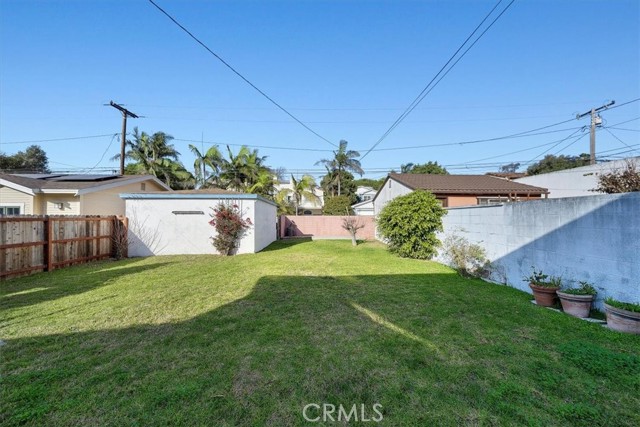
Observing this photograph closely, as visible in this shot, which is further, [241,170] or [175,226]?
[241,170]

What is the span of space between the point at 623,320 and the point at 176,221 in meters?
12.6

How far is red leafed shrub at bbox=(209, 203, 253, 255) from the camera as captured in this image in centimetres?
1097

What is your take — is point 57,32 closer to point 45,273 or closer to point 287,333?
point 45,273

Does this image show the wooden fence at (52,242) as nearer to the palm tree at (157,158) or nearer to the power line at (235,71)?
the power line at (235,71)

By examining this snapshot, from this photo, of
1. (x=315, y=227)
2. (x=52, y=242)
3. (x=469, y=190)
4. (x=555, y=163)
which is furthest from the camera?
(x=555, y=163)

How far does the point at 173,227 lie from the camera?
11266 millimetres

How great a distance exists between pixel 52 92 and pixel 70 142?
1757 centimetres

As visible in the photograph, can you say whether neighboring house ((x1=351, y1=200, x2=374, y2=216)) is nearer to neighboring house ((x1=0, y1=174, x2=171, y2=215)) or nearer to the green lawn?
neighboring house ((x1=0, y1=174, x2=171, y2=215))

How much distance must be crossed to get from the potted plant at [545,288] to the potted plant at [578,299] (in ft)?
0.88

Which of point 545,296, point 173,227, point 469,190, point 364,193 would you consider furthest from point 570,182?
point 364,193

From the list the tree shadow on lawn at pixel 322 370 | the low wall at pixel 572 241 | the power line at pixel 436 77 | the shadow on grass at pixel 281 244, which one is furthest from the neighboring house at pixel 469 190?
the tree shadow on lawn at pixel 322 370

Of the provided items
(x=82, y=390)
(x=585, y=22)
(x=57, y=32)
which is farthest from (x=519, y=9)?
(x=57, y=32)

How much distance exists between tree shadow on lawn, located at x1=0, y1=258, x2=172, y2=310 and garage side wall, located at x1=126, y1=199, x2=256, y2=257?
232 cm

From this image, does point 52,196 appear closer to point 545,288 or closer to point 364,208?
point 545,288
